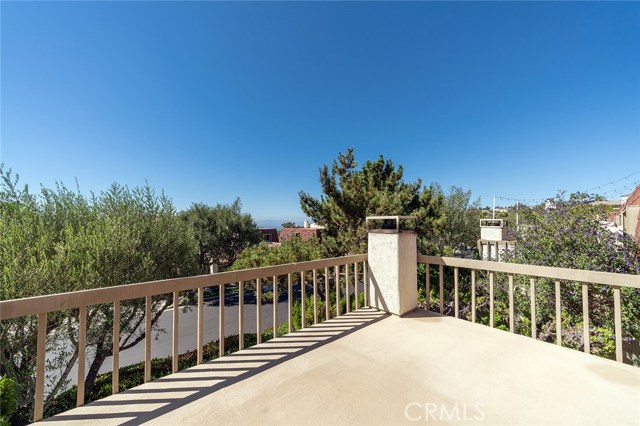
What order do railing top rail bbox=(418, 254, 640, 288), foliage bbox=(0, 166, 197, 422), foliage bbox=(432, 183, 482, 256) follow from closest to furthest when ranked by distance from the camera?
1. railing top rail bbox=(418, 254, 640, 288)
2. foliage bbox=(0, 166, 197, 422)
3. foliage bbox=(432, 183, 482, 256)

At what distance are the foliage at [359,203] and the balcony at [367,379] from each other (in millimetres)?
4329

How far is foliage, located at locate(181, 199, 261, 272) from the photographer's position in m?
17.5

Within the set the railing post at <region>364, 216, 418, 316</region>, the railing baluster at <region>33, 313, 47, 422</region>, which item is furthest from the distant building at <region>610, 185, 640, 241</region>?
the railing baluster at <region>33, 313, 47, 422</region>

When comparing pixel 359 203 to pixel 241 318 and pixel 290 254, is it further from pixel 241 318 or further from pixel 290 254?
pixel 241 318

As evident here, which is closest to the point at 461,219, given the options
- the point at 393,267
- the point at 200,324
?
the point at 393,267

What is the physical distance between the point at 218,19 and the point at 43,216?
6638mm

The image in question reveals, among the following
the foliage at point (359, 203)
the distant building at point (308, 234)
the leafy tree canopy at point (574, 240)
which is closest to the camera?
the leafy tree canopy at point (574, 240)

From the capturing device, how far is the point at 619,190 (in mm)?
7559

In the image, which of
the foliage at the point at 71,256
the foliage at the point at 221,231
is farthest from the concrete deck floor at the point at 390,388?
the foliage at the point at 221,231

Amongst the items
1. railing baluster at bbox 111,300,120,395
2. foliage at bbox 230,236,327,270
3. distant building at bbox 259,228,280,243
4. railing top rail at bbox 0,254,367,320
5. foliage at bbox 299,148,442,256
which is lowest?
distant building at bbox 259,228,280,243

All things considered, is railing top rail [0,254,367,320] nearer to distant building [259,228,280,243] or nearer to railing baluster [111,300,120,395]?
railing baluster [111,300,120,395]

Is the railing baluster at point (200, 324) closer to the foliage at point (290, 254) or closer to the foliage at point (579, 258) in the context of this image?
the foliage at point (579, 258)

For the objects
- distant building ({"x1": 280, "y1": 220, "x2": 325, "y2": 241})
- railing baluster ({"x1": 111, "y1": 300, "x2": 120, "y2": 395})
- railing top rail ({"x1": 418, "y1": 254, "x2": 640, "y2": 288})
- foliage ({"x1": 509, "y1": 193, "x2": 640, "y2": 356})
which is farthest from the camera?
distant building ({"x1": 280, "y1": 220, "x2": 325, "y2": 241})
